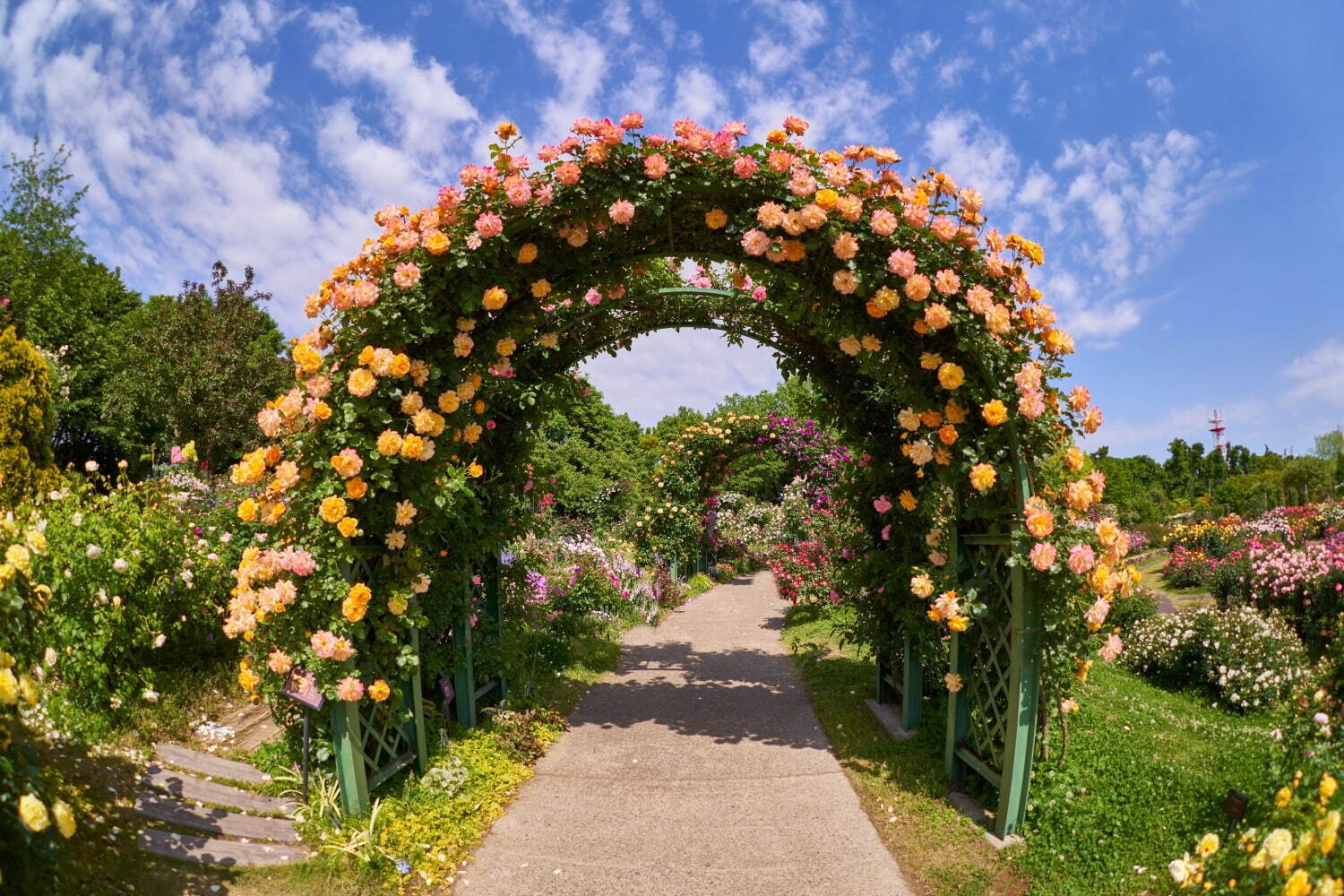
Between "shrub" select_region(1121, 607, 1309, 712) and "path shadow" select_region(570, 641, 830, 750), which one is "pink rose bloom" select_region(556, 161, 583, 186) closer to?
"path shadow" select_region(570, 641, 830, 750)

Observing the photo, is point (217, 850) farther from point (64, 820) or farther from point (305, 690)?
point (64, 820)

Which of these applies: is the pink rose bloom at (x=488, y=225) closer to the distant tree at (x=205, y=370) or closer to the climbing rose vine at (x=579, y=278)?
the climbing rose vine at (x=579, y=278)

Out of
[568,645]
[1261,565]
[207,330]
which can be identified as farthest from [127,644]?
[207,330]

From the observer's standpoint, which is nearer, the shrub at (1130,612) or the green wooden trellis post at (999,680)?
the green wooden trellis post at (999,680)

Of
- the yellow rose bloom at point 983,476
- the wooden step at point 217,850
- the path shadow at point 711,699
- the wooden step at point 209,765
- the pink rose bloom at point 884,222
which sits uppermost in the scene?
the pink rose bloom at point 884,222

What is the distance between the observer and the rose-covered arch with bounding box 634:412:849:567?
41.0 feet

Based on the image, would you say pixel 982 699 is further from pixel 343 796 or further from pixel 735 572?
pixel 735 572

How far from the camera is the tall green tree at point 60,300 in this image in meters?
18.2

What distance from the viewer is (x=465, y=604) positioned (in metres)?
4.88

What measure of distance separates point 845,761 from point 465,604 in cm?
270

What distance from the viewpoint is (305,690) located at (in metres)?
3.60

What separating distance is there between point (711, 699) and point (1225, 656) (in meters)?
4.17

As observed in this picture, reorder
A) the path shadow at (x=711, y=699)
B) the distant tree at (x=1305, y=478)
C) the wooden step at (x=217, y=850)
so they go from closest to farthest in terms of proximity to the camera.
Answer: the wooden step at (x=217, y=850), the path shadow at (x=711, y=699), the distant tree at (x=1305, y=478)

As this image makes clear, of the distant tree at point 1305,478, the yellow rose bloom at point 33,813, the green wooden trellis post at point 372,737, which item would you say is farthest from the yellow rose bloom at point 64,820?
the distant tree at point 1305,478
